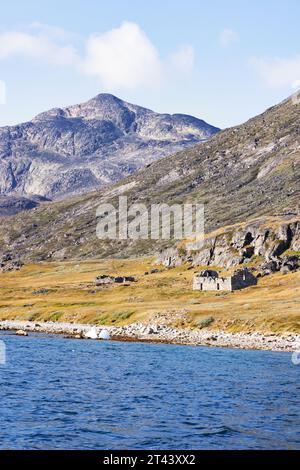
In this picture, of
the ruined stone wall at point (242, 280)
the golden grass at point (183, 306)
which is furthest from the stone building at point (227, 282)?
the golden grass at point (183, 306)

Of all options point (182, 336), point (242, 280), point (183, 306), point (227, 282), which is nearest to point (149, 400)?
point (182, 336)

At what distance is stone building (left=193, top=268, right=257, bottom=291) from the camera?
175500 millimetres

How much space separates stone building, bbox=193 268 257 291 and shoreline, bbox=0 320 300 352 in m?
46.1

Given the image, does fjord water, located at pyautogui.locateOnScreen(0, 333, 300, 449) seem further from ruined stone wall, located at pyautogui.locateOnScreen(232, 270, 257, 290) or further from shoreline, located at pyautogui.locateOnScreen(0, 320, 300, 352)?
ruined stone wall, located at pyautogui.locateOnScreen(232, 270, 257, 290)

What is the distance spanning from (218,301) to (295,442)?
363 feet

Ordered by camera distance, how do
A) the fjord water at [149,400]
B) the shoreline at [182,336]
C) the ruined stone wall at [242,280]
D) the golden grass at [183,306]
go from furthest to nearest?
1. the ruined stone wall at [242,280]
2. the golden grass at [183,306]
3. the shoreline at [182,336]
4. the fjord water at [149,400]

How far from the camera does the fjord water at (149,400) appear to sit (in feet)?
147

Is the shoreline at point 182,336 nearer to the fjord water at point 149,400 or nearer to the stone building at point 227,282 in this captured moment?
the fjord water at point 149,400

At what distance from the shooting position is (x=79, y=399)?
5891cm

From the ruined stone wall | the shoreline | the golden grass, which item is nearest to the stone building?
the ruined stone wall

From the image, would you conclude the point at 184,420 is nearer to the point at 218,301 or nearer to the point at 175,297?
the point at 218,301

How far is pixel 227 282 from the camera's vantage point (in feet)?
577

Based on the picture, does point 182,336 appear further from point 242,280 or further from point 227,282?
point 242,280

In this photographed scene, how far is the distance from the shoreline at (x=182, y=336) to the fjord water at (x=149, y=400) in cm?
744
